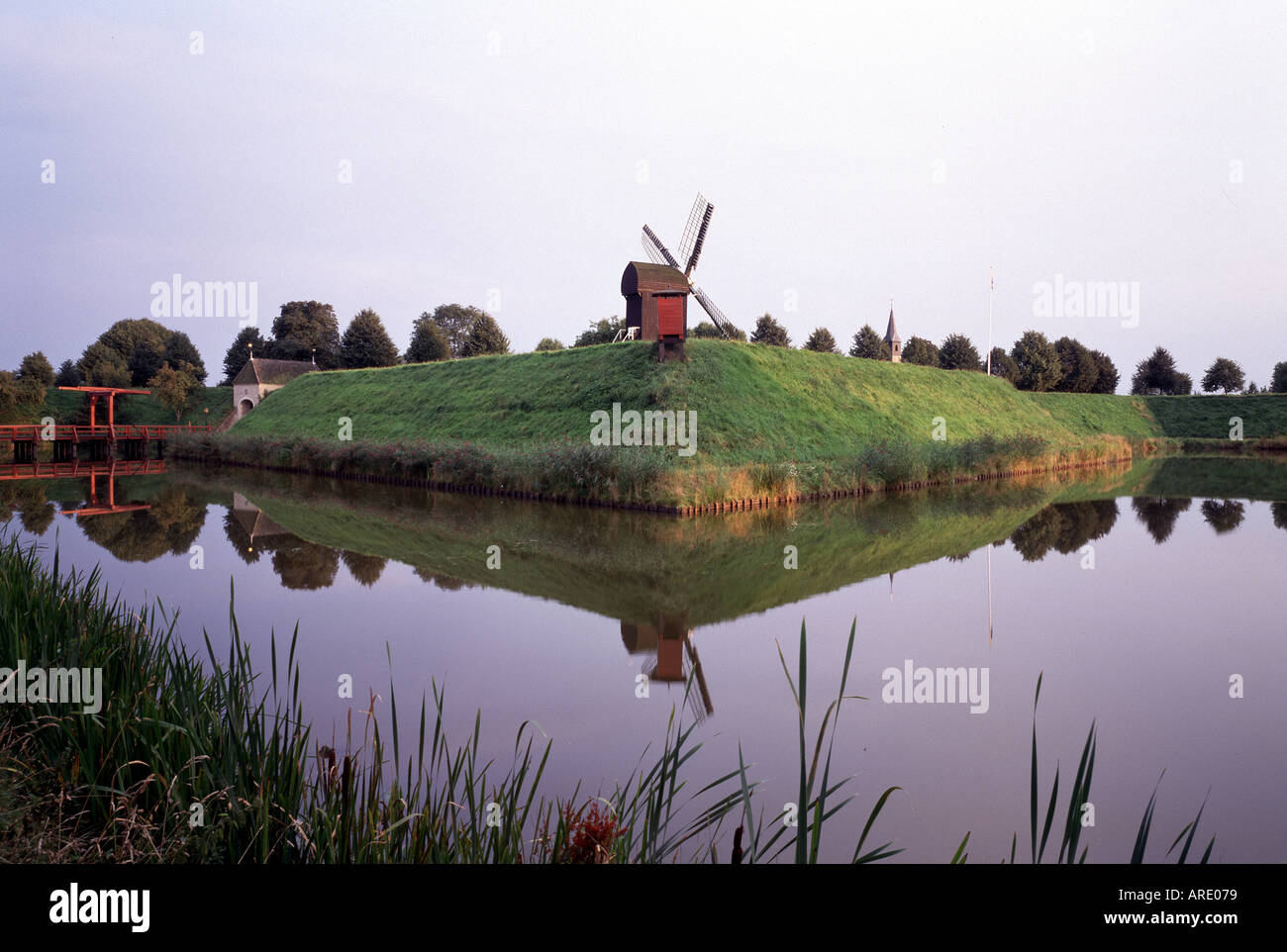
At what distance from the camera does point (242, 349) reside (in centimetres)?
6175

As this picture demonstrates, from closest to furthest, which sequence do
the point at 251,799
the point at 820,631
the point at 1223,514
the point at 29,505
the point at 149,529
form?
the point at 251,799
the point at 820,631
the point at 149,529
the point at 1223,514
the point at 29,505

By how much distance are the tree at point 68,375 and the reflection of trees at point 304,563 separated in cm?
5802

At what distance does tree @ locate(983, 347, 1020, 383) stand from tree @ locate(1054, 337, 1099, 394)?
12.6 ft

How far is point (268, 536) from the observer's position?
47.7ft

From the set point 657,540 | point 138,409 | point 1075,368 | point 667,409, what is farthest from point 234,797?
point 1075,368

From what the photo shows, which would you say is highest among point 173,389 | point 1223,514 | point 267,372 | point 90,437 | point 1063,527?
point 267,372

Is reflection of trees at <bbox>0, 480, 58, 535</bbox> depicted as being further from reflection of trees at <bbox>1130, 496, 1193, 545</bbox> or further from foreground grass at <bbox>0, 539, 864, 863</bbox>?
reflection of trees at <bbox>1130, 496, 1193, 545</bbox>

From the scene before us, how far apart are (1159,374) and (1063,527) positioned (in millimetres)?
51088

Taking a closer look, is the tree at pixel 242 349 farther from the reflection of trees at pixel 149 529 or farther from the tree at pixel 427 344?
the reflection of trees at pixel 149 529

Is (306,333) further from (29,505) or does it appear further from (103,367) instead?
(29,505)

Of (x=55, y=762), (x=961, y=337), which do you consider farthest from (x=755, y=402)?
(x=961, y=337)

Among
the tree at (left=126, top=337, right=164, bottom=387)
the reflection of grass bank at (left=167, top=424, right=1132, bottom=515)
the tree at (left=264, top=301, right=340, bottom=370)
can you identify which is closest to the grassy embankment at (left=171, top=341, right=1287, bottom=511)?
the reflection of grass bank at (left=167, top=424, right=1132, bottom=515)
